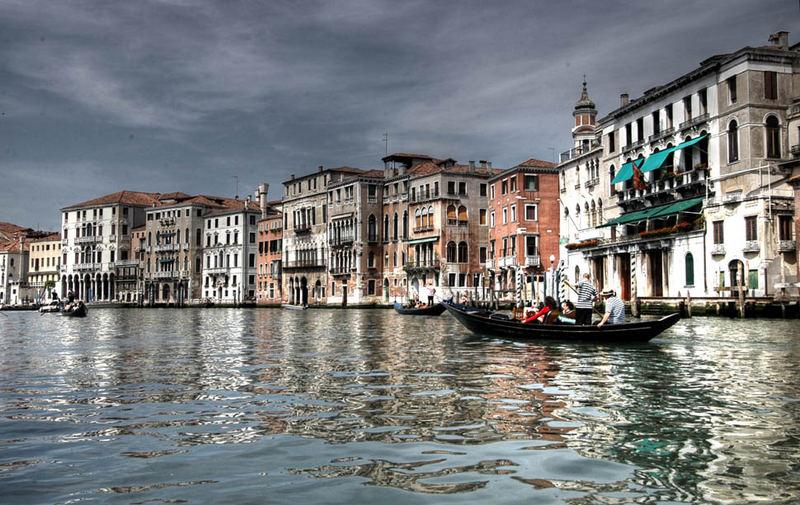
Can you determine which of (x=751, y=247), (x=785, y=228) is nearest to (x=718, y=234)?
(x=751, y=247)

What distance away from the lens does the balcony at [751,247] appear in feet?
92.0

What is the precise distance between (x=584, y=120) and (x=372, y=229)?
18.9 metres

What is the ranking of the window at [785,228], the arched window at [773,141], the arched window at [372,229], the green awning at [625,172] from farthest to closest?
the arched window at [372,229] → the green awning at [625,172] → the arched window at [773,141] → the window at [785,228]

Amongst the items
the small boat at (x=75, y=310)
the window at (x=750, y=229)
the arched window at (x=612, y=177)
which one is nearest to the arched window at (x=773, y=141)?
the window at (x=750, y=229)

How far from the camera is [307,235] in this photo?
6762 centimetres

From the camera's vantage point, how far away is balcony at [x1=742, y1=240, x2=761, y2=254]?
2803 centimetres

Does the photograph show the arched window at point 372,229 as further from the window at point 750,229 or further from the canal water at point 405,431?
the canal water at point 405,431

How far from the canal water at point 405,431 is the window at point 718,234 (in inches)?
776

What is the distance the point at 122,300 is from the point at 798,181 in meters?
73.4

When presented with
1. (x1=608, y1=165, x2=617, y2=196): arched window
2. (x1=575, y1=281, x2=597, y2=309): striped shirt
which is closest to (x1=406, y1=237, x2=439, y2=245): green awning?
(x1=608, y1=165, x2=617, y2=196): arched window

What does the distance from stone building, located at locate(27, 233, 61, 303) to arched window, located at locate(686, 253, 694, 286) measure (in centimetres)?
7958

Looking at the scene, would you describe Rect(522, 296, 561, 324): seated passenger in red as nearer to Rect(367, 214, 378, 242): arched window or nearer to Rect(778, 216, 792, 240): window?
Rect(778, 216, 792, 240): window

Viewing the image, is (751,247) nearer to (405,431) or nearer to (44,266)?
(405,431)

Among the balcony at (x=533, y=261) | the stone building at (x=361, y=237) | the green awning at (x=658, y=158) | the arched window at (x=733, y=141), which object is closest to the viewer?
the arched window at (x=733, y=141)
